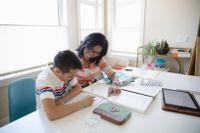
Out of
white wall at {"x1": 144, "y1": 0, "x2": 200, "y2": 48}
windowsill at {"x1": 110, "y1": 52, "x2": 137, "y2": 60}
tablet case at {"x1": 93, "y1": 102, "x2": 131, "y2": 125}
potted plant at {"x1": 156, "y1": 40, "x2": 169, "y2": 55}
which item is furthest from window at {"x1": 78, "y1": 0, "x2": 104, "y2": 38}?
tablet case at {"x1": 93, "y1": 102, "x2": 131, "y2": 125}

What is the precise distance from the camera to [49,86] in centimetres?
100

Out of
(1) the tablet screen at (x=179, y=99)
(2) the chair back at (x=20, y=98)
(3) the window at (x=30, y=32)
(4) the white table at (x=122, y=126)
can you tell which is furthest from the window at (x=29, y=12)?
(1) the tablet screen at (x=179, y=99)

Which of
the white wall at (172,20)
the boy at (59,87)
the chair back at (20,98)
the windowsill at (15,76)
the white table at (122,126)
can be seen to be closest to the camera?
the white table at (122,126)

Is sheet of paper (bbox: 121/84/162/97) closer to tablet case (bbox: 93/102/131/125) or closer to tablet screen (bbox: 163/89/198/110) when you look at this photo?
tablet screen (bbox: 163/89/198/110)

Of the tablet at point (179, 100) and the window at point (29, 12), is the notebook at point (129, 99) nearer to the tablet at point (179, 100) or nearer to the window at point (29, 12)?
the tablet at point (179, 100)

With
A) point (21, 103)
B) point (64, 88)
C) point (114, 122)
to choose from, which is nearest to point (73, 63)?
point (64, 88)

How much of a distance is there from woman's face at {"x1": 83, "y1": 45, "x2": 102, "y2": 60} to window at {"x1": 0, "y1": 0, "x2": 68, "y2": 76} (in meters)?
1.00

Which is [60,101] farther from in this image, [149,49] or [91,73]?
[149,49]

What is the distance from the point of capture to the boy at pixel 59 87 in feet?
3.05

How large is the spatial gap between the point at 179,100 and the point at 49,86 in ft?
2.97

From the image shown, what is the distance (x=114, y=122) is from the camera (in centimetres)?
88

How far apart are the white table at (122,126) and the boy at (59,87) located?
46 mm

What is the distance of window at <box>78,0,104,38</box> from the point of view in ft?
9.53

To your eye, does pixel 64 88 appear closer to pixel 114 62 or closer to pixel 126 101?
pixel 126 101
